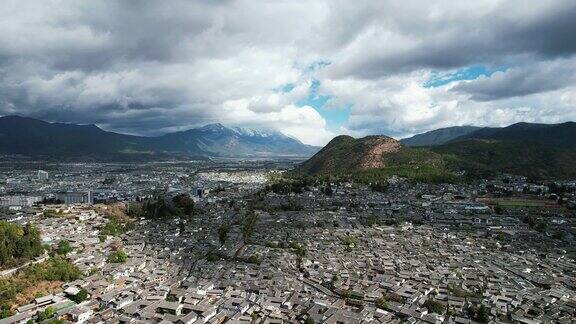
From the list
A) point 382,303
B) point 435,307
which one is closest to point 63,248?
point 382,303

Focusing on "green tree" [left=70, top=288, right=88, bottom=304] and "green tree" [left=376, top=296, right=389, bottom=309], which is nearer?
"green tree" [left=376, top=296, right=389, bottom=309]

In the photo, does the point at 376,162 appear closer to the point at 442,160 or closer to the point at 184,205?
the point at 442,160

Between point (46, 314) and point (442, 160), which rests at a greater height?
point (442, 160)

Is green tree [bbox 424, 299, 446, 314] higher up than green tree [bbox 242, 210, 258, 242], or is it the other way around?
green tree [bbox 242, 210, 258, 242]

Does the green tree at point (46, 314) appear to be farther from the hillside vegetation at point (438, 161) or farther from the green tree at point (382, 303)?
the hillside vegetation at point (438, 161)

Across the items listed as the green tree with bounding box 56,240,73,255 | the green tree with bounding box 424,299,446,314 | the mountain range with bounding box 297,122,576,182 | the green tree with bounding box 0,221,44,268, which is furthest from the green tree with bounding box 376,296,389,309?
the mountain range with bounding box 297,122,576,182

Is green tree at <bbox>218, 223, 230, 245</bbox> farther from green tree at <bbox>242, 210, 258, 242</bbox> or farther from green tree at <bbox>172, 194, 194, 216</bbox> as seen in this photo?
green tree at <bbox>172, 194, 194, 216</bbox>

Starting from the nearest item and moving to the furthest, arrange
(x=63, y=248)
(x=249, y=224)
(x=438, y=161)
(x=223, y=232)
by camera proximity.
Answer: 1. (x=63, y=248)
2. (x=223, y=232)
3. (x=249, y=224)
4. (x=438, y=161)

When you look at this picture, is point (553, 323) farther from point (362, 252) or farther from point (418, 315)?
point (362, 252)

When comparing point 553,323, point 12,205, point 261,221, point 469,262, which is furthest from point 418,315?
point 12,205

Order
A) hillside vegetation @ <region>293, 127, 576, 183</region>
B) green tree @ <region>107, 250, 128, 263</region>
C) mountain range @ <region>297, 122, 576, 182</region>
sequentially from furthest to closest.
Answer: mountain range @ <region>297, 122, 576, 182</region>
hillside vegetation @ <region>293, 127, 576, 183</region>
green tree @ <region>107, 250, 128, 263</region>

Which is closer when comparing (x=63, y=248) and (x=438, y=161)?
(x=63, y=248)
